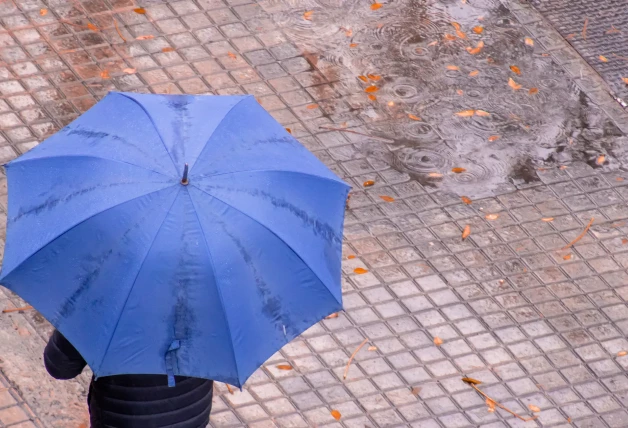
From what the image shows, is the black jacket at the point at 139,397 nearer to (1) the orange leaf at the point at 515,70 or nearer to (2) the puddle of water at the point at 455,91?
(2) the puddle of water at the point at 455,91

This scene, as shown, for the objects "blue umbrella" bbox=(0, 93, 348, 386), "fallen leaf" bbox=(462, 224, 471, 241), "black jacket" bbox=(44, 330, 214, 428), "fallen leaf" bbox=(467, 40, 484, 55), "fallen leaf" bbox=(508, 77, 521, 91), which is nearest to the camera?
"blue umbrella" bbox=(0, 93, 348, 386)

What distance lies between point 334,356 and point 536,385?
1.17m

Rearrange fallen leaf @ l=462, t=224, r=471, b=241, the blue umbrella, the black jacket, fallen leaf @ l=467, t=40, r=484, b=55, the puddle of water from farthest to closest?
fallen leaf @ l=467, t=40, r=484, b=55 → the puddle of water → fallen leaf @ l=462, t=224, r=471, b=241 → the black jacket → the blue umbrella

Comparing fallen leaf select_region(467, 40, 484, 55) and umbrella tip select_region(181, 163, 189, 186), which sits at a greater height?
umbrella tip select_region(181, 163, 189, 186)

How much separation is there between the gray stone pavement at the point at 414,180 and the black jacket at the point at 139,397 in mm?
1530

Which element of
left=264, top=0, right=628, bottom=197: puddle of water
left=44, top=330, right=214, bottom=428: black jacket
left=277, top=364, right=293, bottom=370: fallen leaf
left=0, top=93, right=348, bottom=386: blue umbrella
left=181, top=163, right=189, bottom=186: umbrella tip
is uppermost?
left=181, top=163, right=189, bottom=186: umbrella tip

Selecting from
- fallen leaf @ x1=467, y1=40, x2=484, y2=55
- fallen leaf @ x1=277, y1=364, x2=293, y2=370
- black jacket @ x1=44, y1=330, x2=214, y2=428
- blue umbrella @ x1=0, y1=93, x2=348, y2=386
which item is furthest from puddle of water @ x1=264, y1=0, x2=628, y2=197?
black jacket @ x1=44, y1=330, x2=214, y2=428

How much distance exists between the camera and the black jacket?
150 inches

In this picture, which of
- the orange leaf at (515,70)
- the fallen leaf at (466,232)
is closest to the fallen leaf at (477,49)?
the orange leaf at (515,70)

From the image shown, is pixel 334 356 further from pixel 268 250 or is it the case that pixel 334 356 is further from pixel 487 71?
pixel 487 71

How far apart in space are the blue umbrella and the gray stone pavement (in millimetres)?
1794

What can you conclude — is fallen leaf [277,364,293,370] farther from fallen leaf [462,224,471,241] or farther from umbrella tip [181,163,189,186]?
umbrella tip [181,163,189,186]

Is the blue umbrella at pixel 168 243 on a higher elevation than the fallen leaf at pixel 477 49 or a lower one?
higher

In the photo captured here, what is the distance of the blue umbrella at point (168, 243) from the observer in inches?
143
